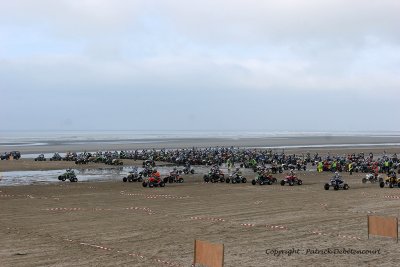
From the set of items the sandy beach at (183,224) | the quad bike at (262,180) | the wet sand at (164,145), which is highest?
the wet sand at (164,145)

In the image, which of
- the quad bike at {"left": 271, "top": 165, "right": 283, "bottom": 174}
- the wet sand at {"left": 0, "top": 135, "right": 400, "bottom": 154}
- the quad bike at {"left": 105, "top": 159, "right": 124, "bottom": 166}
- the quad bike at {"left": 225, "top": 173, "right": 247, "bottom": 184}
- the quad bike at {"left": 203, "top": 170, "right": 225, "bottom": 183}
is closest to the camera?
the quad bike at {"left": 225, "top": 173, "right": 247, "bottom": 184}

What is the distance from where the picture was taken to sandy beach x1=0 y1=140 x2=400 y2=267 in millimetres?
13508

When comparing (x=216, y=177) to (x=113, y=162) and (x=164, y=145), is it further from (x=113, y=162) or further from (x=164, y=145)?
(x=164, y=145)

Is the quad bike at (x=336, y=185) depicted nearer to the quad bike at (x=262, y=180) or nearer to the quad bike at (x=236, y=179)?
the quad bike at (x=262, y=180)

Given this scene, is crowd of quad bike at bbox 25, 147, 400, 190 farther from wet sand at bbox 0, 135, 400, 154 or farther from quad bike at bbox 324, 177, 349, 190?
wet sand at bbox 0, 135, 400, 154

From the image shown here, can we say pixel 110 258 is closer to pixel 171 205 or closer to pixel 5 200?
pixel 171 205

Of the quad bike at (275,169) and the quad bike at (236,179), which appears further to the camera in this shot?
the quad bike at (275,169)

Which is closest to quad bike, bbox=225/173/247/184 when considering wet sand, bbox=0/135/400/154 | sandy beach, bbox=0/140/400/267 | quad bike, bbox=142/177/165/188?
sandy beach, bbox=0/140/400/267

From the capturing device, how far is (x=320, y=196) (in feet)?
91.2

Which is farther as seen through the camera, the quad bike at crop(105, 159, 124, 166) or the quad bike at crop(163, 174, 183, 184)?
the quad bike at crop(105, 159, 124, 166)

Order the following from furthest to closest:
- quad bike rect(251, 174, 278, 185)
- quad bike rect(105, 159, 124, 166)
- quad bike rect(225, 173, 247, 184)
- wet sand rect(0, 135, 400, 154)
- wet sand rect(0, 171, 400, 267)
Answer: wet sand rect(0, 135, 400, 154)
quad bike rect(105, 159, 124, 166)
quad bike rect(225, 173, 247, 184)
quad bike rect(251, 174, 278, 185)
wet sand rect(0, 171, 400, 267)

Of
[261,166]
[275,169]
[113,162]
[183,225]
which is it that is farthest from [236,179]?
[113,162]

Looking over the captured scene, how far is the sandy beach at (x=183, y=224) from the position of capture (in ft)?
44.3

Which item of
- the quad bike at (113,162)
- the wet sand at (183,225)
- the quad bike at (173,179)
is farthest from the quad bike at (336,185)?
the quad bike at (113,162)
